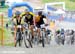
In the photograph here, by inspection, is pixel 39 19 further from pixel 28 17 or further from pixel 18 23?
pixel 18 23

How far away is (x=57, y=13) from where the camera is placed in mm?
12438

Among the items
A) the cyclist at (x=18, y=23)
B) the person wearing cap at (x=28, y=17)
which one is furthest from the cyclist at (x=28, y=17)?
the cyclist at (x=18, y=23)

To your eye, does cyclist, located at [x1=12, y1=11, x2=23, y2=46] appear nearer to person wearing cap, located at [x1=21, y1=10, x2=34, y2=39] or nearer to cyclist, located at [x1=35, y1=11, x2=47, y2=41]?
person wearing cap, located at [x1=21, y1=10, x2=34, y2=39]

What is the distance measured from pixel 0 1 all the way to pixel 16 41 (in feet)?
5.25

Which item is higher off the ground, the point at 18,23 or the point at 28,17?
the point at 28,17

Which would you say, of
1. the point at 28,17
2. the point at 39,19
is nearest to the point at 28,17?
the point at 28,17

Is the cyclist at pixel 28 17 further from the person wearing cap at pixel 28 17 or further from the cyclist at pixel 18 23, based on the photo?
the cyclist at pixel 18 23

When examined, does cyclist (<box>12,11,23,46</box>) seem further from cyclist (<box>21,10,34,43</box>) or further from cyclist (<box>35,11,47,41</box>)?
cyclist (<box>35,11,47,41</box>)

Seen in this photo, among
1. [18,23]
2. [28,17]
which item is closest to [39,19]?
[28,17]

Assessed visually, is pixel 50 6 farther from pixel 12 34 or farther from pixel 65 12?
pixel 12 34

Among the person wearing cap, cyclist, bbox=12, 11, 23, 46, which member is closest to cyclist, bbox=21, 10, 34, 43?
the person wearing cap

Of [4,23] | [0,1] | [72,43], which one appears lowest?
[72,43]

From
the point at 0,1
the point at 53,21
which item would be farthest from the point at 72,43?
the point at 0,1

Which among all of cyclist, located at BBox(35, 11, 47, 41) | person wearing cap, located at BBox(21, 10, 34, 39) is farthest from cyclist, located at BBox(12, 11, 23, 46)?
cyclist, located at BBox(35, 11, 47, 41)
